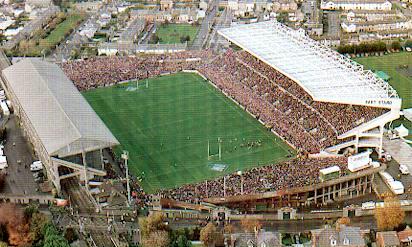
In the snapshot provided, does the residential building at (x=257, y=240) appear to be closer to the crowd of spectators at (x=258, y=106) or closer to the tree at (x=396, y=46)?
the crowd of spectators at (x=258, y=106)

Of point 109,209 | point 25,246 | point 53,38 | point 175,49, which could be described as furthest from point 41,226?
point 53,38

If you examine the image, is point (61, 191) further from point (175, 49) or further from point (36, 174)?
point (175, 49)

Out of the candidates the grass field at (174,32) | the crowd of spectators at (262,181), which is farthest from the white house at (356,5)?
the crowd of spectators at (262,181)

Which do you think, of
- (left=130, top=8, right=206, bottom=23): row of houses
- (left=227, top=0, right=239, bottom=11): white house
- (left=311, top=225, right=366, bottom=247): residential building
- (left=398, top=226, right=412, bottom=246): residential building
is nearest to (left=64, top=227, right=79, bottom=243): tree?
(left=311, top=225, right=366, bottom=247): residential building

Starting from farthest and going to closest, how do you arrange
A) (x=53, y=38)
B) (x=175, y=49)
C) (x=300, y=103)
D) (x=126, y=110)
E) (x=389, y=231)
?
1. (x=53, y=38)
2. (x=175, y=49)
3. (x=126, y=110)
4. (x=300, y=103)
5. (x=389, y=231)

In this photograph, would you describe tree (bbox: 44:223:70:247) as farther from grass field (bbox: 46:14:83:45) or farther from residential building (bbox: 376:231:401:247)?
grass field (bbox: 46:14:83:45)
